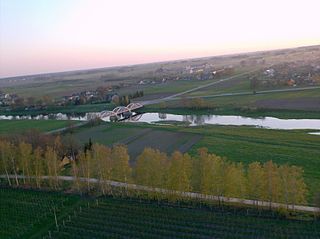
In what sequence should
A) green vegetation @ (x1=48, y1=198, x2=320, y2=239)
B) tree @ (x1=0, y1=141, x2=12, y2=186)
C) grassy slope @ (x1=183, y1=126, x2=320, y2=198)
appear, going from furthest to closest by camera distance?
grassy slope @ (x1=183, y1=126, x2=320, y2=198) < tree @ (x1=0, y1=141, x2=12, y2=186) < green vegetation @ (x1=48, y1=198, x2=320, y2=239)

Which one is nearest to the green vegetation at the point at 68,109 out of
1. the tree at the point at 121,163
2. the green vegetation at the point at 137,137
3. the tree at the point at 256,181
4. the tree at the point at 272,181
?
the green vegetation at the point at 137,137

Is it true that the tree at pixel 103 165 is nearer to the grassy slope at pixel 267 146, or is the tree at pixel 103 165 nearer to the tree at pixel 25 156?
the tree at pixel 25 156

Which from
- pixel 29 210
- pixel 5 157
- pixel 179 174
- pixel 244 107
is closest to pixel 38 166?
pixel 5 157

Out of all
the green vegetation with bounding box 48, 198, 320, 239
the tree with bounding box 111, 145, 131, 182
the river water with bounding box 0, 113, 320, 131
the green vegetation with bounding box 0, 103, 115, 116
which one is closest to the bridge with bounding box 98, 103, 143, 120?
the river water with bounding box 0, 113, 320, 131

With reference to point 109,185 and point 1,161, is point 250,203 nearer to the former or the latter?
point 109,185

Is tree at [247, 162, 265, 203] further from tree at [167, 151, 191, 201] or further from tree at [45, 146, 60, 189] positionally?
tree at [45, 146, 60, 189]
